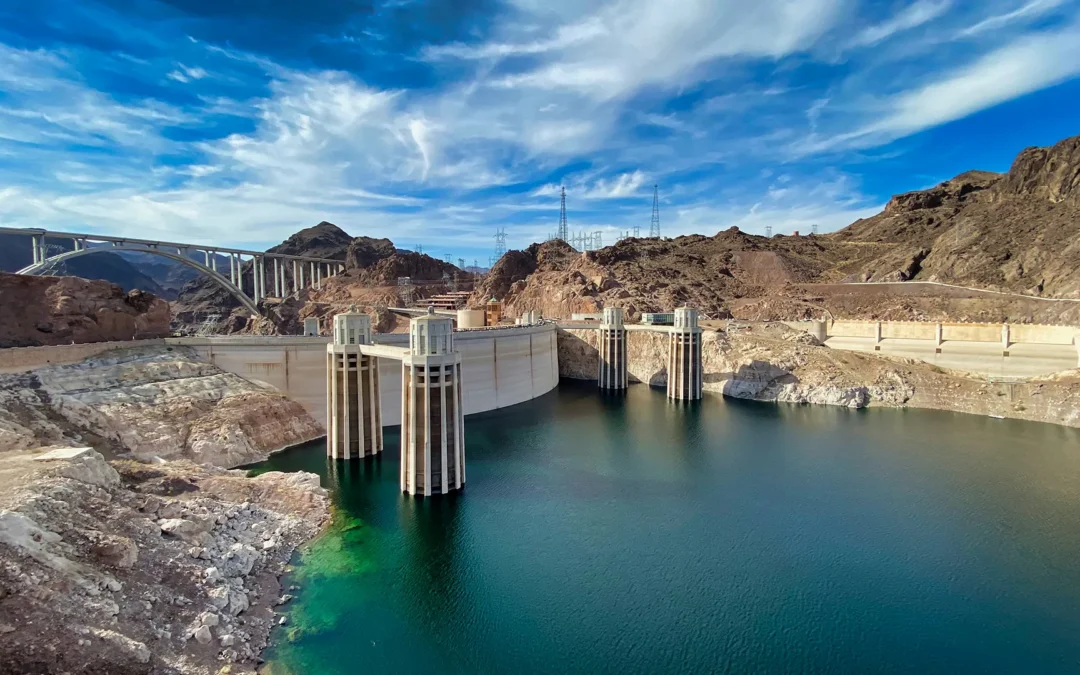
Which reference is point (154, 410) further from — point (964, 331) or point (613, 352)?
point (964, 331)

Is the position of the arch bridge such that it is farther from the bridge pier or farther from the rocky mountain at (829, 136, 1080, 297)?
the rocky mountain at (829, 136, 1080, 297)

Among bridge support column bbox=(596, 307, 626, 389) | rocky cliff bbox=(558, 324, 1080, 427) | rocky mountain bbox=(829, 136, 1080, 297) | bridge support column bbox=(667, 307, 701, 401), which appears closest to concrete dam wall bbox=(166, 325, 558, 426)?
bridge support column bbox=(596, 307, 626, 389)

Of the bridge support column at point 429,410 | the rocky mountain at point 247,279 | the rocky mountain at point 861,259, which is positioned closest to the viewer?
the bridge support column at point 429,410

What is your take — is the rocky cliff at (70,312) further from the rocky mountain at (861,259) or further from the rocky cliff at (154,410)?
the rocky mountain at (861,259)

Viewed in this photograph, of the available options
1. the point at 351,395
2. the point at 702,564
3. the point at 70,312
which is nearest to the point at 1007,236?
the point at 702,564

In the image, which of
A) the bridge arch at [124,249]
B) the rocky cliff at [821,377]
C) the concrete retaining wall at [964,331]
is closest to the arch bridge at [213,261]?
the bridge arch at [124,249]

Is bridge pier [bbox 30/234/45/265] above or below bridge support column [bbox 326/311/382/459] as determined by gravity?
above
